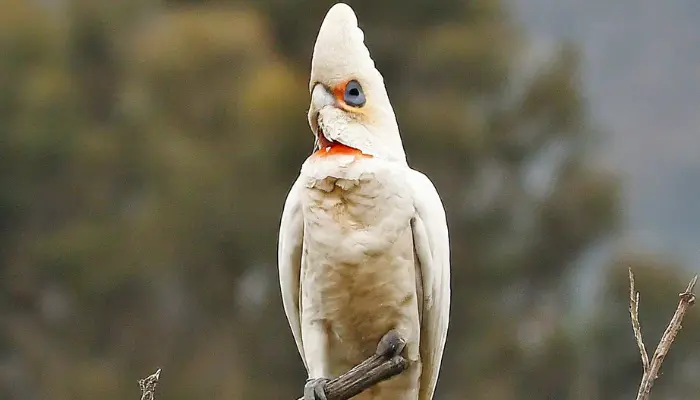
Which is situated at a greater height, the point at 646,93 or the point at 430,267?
the point at 430,267

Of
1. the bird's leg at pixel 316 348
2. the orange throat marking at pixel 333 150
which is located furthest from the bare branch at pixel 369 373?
the orange throat marking at pixel 333 150

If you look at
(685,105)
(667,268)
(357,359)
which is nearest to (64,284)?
(667,268)

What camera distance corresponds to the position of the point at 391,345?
54.7 inches

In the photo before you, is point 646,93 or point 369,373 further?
point 646,93

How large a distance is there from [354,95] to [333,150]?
0.25 ft

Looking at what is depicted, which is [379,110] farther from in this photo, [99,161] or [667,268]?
[99,161]

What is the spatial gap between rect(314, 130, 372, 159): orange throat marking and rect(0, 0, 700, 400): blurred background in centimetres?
388

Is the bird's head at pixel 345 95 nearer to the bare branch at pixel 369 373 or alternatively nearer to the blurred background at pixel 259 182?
the bare branch at pixel 369 373

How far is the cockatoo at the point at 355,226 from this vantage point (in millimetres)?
1416

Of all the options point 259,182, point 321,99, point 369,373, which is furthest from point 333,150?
point 259,182

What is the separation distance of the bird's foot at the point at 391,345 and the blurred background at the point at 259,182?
3.90 meters

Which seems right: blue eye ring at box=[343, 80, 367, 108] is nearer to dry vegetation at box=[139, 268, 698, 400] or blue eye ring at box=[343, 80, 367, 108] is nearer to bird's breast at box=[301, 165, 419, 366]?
bird's breast at box=[301, 165, 419, 366]

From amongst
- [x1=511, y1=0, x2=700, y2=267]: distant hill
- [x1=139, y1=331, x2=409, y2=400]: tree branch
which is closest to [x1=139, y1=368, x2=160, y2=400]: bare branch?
[x1=139, y1=331, x2=409, y2=400]: tree branch

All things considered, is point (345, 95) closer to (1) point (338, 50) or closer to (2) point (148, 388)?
(1) point (338, 50)
